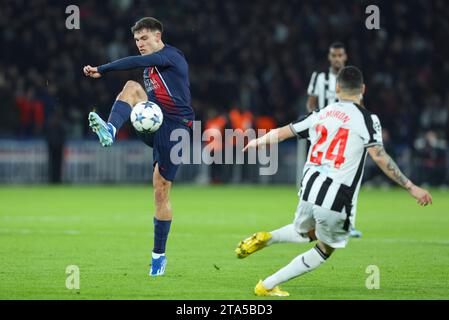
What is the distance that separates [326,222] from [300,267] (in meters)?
0.39

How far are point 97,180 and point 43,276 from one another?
1548cm

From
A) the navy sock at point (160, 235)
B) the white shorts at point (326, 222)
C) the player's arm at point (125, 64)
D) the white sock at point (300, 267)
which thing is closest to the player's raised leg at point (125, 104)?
the player's arm at point (125, 64)

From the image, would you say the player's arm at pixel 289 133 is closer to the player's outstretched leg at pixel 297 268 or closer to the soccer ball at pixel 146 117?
the player's outstretched leg at pixel 297 268

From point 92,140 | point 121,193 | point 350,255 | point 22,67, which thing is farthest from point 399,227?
point 22,67

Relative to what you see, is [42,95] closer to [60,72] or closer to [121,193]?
[60,72]

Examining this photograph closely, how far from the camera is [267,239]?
800cm

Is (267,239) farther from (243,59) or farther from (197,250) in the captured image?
(243,59)

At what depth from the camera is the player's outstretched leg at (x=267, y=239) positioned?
800 centimetres

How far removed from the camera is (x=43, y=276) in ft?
A: 28.8

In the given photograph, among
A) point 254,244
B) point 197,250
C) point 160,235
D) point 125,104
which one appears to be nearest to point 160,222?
point 160,235

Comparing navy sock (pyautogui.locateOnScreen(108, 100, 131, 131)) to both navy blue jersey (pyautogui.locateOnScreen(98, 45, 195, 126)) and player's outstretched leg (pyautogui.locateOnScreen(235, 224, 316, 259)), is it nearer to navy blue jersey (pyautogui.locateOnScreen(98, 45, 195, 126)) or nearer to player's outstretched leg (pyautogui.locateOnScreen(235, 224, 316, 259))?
navy blue jersey (pyautogui.locateOnScreen(98, 45, 195, 126))

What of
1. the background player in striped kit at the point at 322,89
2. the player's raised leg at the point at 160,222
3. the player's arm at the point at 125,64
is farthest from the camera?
the background player in striped kit at the point at 322,89

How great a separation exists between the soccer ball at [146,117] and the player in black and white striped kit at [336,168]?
1456 millimetres

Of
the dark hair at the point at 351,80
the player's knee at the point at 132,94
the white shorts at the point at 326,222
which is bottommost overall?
the white shorts at the point at 326,222
